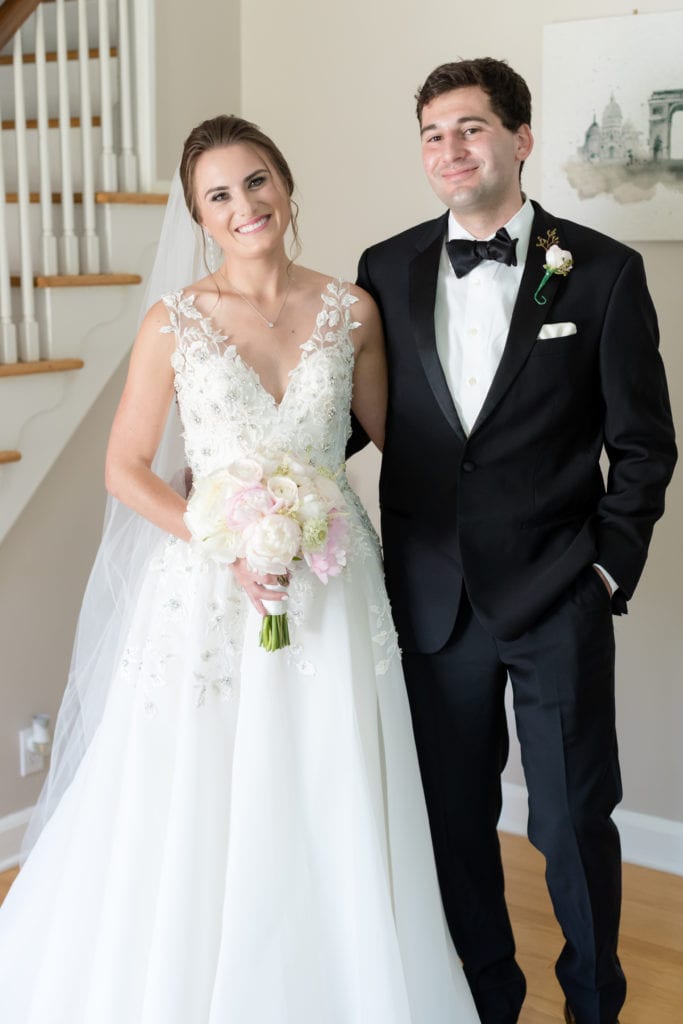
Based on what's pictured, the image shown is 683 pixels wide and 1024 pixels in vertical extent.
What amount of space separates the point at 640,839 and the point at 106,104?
100 inches

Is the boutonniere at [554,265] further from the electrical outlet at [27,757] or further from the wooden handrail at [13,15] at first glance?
the electrical outlet at [27,757]

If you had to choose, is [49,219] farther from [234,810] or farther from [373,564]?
[234,810]

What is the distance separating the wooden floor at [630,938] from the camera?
8.95 feet

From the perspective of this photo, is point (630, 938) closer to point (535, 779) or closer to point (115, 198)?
point (535, 779)

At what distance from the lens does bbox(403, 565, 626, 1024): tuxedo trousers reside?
235 centimetres

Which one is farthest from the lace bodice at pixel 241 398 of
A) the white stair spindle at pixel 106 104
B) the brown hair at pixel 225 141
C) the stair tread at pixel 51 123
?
the stair tread at pixel 51 123

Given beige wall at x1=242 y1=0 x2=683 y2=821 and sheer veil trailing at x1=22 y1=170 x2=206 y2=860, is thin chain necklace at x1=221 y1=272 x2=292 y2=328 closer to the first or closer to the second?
sheer veil trailing at x1=22 y1=170 x2=206 y2=860

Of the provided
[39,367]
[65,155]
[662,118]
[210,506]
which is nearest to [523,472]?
[210,506]

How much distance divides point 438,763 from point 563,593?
0.47 metres

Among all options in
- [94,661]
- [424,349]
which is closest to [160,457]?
[94,661]

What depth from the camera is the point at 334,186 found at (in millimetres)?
3686

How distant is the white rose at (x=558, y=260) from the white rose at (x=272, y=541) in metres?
0.75

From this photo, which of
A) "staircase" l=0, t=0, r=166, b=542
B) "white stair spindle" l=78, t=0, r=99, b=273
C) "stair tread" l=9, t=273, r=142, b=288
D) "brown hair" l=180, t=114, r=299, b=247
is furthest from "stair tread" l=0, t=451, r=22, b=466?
"brown hair" l=180, t=114, r=299, b=247

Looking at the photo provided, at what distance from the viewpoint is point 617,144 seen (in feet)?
10.1
